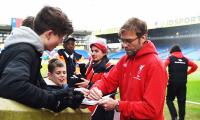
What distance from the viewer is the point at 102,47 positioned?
6.09 metres

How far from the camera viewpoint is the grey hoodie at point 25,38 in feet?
7.94

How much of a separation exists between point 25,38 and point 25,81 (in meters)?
0.34

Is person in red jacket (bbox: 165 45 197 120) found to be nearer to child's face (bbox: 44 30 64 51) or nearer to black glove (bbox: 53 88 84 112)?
black glove (bbox: 53 88 84 112)

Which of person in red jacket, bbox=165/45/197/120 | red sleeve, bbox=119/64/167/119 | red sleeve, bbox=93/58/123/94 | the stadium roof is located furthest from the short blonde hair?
the stadium roof

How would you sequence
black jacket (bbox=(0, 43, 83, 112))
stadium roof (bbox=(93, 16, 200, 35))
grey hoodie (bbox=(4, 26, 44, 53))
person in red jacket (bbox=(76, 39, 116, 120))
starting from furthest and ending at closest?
1. stadium roof (bbox=(93, 16, 200, 35))
2. person in red jacket (bbox=(76, 39, 116, 120))
3. grey hoodie (bbox=(4, 26, 44, 53))
4. black jacket (bbox=(0, 43, 83, 112))

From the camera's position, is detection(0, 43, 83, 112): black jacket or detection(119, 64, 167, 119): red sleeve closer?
detection(0, 43, 83, 112): black jacket

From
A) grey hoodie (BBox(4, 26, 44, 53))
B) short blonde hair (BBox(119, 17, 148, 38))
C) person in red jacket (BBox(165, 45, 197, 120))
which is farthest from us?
person in red jacket (BBox(165, 45, 197, 120))

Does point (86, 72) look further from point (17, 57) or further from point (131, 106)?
point (17, 57)

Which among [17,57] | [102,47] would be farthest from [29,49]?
[102,47]

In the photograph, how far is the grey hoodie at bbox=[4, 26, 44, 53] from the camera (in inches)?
95.3

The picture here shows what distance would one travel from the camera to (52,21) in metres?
2.49

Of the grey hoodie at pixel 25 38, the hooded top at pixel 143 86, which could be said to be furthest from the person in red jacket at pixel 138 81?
the grey hoodie at pixel 25 38

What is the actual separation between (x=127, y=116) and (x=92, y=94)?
1.39ft

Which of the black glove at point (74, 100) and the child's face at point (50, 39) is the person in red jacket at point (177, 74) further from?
the child's face at point (50, 39)
